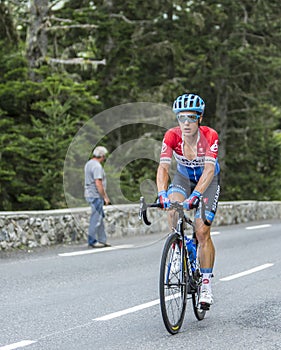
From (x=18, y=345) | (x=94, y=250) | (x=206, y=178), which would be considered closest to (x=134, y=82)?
(x=94, y=250)

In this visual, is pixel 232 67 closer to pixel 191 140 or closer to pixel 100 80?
pixel 100 80

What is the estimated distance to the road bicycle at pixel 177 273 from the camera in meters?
5.61

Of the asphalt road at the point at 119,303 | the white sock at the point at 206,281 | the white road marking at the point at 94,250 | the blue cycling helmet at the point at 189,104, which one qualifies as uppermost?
the blue cycling helmet at the point at 189,104

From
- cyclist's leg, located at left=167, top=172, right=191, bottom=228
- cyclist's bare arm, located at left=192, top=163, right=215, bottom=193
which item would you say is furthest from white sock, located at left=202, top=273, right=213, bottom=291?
cyclist's bare arm, located at left=192, top=163, right=215, bottom=193

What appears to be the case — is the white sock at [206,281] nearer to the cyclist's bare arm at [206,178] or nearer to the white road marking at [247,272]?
the cyclist's bare arm at [206,178]

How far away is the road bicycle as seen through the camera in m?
5.61

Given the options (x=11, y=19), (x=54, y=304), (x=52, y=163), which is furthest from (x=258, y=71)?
(x=54, y=304)

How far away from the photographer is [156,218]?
1745 cm

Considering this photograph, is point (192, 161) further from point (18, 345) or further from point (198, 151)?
point (18, 345)

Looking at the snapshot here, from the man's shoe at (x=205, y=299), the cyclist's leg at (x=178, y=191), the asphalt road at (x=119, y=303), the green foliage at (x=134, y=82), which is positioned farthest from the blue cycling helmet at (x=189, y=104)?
the green foliage at (x=134, y=82)

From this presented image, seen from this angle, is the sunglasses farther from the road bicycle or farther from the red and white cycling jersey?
the road bicycle

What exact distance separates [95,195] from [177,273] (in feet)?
24.8

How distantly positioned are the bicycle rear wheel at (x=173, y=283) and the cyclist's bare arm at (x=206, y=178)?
44 centimetres

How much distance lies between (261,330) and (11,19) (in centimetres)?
1953
